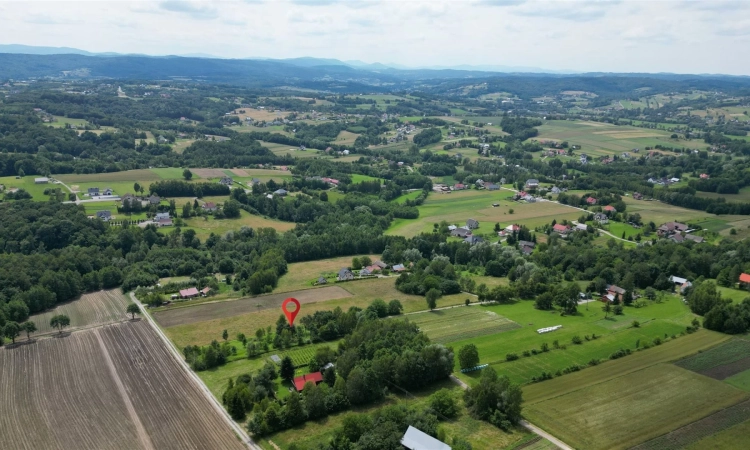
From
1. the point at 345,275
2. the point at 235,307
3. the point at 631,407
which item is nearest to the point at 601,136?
the point at 345,275

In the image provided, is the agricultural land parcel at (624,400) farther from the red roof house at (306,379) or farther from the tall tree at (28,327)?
the tall tree at (28,327)

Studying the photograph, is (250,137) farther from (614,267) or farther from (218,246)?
(614,267)

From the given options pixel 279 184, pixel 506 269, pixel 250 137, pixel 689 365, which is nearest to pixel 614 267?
pixel 506 269

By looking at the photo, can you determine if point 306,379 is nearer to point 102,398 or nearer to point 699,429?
point 102,398

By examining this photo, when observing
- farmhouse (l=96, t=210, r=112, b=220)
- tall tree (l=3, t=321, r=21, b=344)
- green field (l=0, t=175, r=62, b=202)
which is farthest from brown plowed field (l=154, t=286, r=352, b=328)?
green field (l=0, t=175, r=62, b=202)

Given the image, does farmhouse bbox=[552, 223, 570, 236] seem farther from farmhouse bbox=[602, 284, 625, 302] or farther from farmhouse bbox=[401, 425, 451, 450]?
farmhouse bbox=[401, 425, 451, 450]
